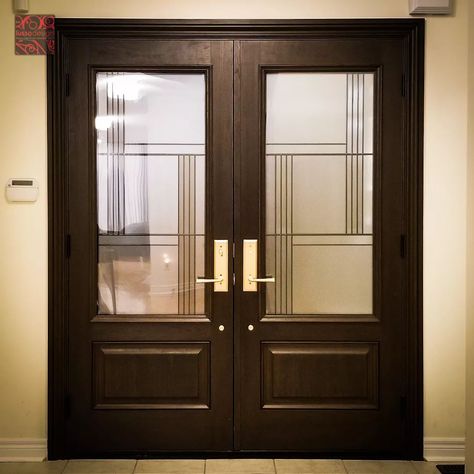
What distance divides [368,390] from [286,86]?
1748 millimetres

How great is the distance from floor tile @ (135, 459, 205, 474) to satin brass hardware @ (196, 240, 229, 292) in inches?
37.5

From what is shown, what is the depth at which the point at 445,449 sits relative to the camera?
3301mm

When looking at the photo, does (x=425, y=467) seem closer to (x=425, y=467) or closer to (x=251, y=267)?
(x=425, y=467)

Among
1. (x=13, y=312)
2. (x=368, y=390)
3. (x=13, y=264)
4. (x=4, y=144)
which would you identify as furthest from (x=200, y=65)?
(x=368, y=390)

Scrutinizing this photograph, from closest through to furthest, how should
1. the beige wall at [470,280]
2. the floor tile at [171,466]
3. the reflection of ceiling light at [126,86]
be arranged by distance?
the beige wall at [470,280]
the floor tile at [171,466]
the reflection of ceiling light at [126,86]

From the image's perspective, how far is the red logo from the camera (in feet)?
10.5

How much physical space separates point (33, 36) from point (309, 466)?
277 cm

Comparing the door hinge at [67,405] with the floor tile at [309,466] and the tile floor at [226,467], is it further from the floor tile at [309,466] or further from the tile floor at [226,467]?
the floor tile at [309,466]

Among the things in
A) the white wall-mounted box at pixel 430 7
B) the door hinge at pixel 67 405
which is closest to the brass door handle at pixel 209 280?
the door hinge at pixel 67 405

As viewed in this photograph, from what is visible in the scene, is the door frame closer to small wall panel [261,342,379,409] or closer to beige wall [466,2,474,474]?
small wall panel [261,342,379,409]

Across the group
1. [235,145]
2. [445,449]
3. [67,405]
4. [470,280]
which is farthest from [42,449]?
[470,280]

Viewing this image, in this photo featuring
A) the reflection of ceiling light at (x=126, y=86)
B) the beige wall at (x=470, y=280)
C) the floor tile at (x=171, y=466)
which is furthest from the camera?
the reflection of ceiling light at (x=126, y=86)

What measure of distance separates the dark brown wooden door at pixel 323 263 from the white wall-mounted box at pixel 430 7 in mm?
326

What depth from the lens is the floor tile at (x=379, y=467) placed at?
3.16 meters
